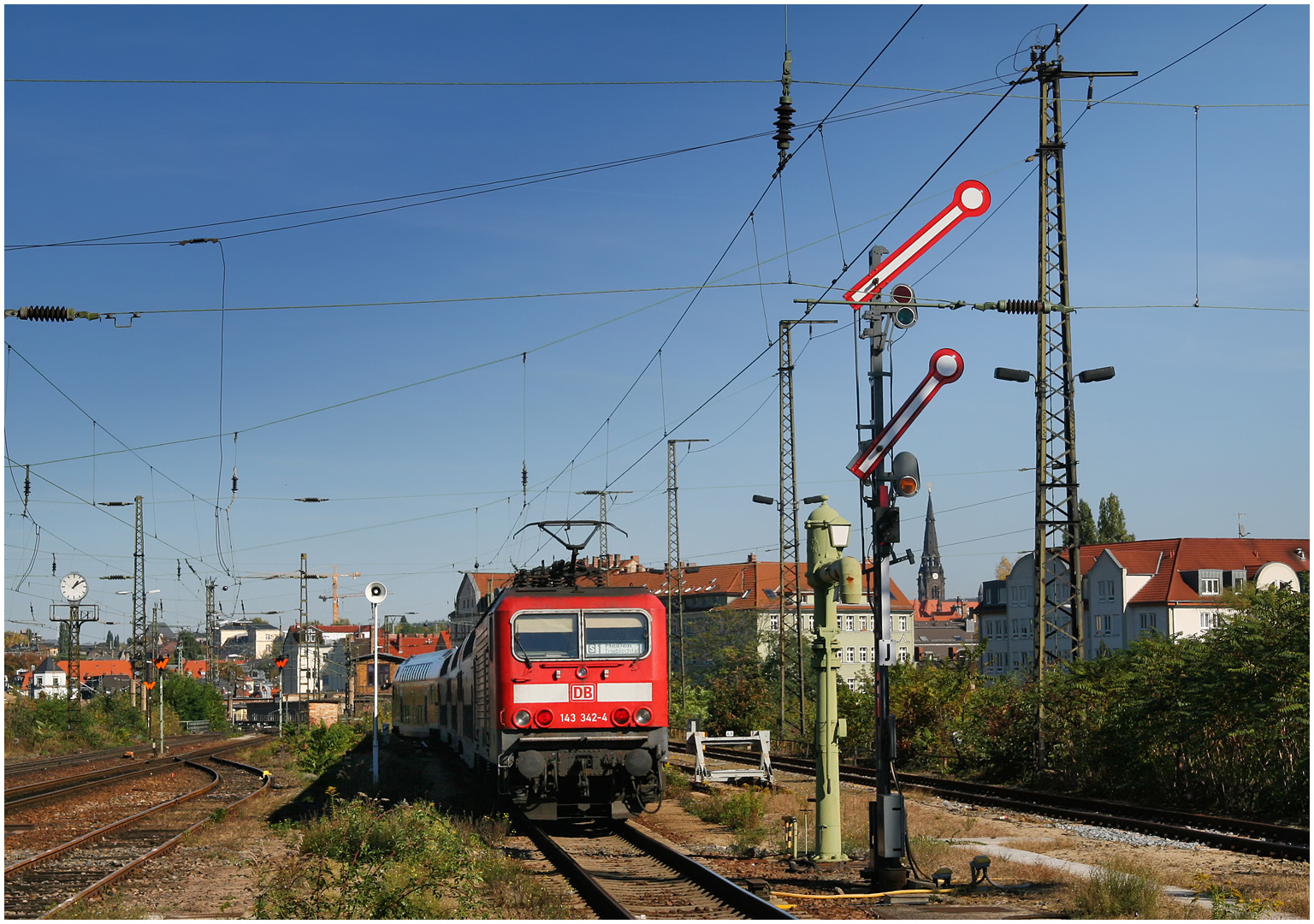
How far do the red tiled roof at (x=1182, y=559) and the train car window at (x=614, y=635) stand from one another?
58.1 metres

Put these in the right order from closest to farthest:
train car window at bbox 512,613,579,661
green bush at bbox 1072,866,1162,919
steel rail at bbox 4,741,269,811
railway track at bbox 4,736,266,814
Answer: green bush at bbox 1072,866,1162,919 < train car window at bbox 512,613,579,661 < steel rail at bbox 4,741,269,811 < railway track at bbox 4,736,266,814

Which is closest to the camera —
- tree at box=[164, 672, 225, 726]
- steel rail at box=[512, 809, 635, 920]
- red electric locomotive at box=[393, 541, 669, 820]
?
steel rail at box=[512, 809, 635, 920]

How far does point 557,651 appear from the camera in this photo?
16.5 meters

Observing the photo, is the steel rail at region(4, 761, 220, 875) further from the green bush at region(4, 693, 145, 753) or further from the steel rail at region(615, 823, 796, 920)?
the green bush at region(4, 693, 145, 753)

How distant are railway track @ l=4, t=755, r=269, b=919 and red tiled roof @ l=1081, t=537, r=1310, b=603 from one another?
57.2m

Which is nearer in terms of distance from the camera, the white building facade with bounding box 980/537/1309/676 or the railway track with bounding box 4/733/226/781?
the railway track with bounding box 4/733/226/781

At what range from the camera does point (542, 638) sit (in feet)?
54.2

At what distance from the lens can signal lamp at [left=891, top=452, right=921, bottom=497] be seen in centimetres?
1153

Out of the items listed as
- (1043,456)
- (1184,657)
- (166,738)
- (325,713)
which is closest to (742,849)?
(1184,657)

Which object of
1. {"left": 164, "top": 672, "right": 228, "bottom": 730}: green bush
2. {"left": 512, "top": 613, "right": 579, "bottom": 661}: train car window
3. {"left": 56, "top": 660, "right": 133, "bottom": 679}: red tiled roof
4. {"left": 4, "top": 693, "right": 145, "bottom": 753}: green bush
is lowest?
{"left": 56, "top": 660, "right": 133, "bottom": 679}: red tiled roof

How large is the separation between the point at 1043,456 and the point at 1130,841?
27.6ft

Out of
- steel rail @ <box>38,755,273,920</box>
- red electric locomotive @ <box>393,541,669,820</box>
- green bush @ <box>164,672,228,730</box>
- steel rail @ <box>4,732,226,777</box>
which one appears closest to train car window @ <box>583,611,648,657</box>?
red electric locomotive @ <box>393,541,669,820</box>

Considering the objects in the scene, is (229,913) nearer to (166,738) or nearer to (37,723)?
(37,723)

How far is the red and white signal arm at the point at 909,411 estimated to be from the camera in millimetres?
11219
